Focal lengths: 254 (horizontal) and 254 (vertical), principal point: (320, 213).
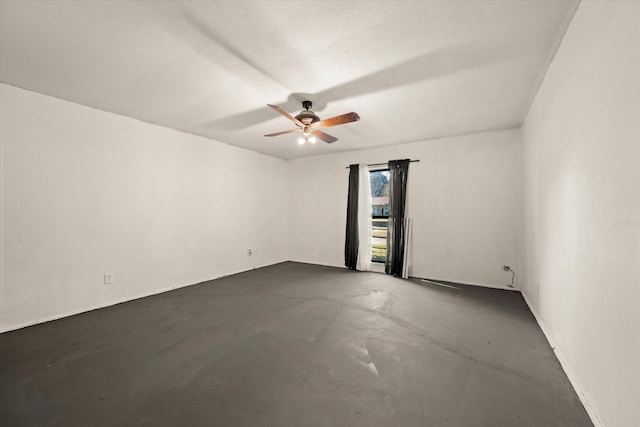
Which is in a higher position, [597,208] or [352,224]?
[597,208]

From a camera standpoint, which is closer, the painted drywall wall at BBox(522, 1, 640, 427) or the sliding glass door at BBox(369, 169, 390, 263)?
the painted drywall wall at BBox(522, 1, 640, 427)

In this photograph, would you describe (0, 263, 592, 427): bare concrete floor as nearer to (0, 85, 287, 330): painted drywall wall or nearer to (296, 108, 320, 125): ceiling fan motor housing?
(0, 85, 287, 330): painted drywall wall

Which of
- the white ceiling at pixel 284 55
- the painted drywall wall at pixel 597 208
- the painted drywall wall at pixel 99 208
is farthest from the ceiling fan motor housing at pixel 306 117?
the painted drywall wall at pixel 99 208

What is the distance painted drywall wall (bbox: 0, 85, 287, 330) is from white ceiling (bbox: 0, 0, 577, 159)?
43 centimetres

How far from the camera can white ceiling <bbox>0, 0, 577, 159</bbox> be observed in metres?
1.63

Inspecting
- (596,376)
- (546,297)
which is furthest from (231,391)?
(546,297)

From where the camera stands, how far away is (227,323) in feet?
8.77

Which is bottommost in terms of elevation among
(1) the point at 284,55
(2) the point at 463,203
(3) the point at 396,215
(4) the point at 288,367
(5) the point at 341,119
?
(4) the point at 288,367

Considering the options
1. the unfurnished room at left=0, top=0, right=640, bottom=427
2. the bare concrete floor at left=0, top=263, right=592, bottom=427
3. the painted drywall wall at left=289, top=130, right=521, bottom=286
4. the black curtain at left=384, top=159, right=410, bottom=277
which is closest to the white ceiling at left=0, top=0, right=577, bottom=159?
the unfurnished room at left=0, top=0, right=640, bottom=427

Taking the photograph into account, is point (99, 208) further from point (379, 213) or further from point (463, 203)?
point (463, 203)

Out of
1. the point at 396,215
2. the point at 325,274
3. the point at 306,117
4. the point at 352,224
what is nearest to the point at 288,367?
the point at 306,117

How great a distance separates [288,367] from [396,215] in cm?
341

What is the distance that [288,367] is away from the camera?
1.91m

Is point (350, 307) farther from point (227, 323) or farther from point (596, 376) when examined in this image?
point (596, 376)
